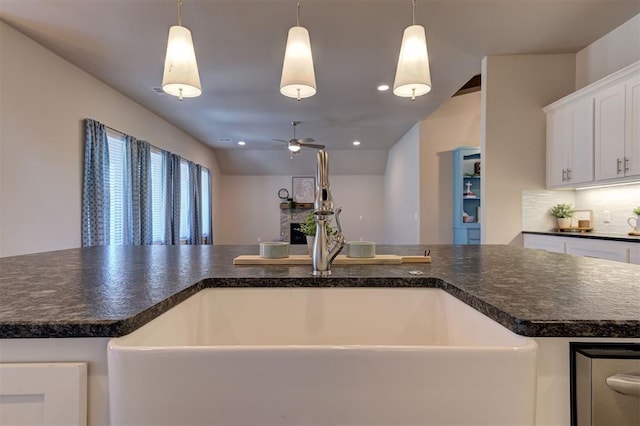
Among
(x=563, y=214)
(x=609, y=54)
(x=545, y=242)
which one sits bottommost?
(x=545, y=242)

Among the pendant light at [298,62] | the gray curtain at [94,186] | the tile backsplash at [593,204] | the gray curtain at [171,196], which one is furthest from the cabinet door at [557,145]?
the gray curtain at [171,196]

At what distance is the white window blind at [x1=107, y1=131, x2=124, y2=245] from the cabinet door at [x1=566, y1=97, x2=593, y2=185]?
5.08m

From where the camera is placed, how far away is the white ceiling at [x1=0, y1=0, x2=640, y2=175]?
8.33 ft

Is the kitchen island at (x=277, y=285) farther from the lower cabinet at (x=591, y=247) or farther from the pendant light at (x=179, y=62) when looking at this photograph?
the lower cabinet at (x=591, y=247)

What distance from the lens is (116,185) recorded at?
4.21 m

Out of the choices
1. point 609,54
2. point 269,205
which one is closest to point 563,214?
point 609,54

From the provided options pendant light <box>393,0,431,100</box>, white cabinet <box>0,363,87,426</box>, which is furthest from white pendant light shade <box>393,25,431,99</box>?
white cabinet <box>0,363,87,426</box>

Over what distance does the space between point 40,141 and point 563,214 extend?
513 cm

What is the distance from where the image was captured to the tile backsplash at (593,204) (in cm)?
301

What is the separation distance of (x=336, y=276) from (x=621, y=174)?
9.75 feet

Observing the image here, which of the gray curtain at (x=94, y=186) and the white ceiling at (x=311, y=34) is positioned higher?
the white ceiling at (x=311, y=34)

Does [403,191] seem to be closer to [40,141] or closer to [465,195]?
[465,195]

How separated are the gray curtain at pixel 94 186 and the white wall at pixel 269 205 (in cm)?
546

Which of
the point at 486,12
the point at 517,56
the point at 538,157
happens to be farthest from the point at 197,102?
the point at 538,157
